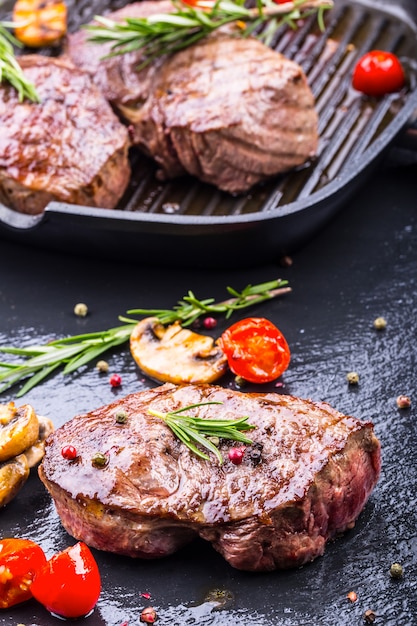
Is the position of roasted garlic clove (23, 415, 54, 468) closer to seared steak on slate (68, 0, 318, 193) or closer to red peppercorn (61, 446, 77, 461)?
red peppercorn (61, 446, 77, 461)

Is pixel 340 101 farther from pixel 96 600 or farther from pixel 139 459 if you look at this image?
pixel 96 600

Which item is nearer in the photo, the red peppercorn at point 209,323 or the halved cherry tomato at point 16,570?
the halved cherry tomato at point 16,570

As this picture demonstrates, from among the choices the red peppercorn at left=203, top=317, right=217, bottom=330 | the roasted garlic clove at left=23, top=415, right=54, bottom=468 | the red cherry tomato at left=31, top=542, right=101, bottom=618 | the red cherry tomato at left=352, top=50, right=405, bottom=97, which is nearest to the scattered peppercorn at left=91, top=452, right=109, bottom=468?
the red cherry tomato at left=31, top=542, right=101, bottom=618

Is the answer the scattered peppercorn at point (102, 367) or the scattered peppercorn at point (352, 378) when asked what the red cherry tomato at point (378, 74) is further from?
the scattered peppercorn at point (102, 367)

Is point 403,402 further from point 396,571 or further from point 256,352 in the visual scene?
point 396,571

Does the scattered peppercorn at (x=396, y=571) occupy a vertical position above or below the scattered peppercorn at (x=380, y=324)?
below

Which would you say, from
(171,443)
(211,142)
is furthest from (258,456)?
(211,142)

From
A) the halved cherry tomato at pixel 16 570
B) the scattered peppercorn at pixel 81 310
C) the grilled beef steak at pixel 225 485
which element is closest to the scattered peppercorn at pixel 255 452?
the grilled beef steak at pixel 225 485
